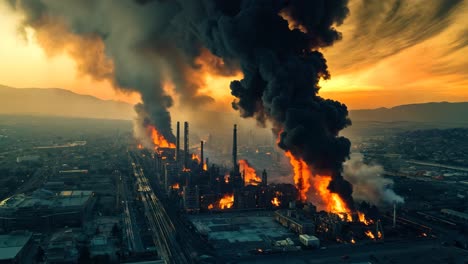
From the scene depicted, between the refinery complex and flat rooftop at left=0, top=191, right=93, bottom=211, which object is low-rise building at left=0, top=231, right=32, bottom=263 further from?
the refinery complex

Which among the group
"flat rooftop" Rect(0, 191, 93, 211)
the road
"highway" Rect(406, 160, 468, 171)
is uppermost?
"flat rooftop" Rect(0, 191, 93, 211)

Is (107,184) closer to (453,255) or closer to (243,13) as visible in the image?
(243,13)

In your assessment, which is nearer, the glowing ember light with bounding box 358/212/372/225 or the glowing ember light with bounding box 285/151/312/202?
the glowing ember light with bounding box 358/212/372/225

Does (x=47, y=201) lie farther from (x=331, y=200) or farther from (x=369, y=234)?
(x=369, y=234)

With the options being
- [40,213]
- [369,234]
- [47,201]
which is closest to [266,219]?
[369,234]

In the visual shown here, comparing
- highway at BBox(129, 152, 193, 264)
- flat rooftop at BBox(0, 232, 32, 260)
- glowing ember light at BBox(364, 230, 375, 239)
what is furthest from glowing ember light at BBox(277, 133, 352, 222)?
flat rooftop at BBox(0, 232, 32, 260)

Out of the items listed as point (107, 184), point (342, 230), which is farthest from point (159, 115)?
point (342, 230)
